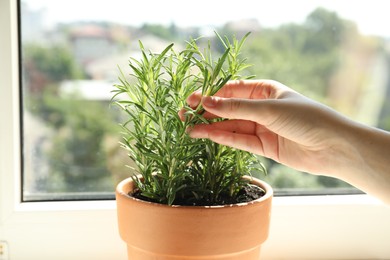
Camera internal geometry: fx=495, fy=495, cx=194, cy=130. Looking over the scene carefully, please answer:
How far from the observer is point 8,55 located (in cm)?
106

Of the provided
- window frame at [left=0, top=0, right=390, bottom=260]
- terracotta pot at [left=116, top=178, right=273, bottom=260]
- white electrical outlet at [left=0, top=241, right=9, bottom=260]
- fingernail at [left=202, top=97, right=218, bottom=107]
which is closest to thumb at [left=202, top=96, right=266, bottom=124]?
fingernail at [left=202, top=97, right=218, bottom=107]

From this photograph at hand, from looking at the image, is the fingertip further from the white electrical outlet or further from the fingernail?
the white electrical outlet

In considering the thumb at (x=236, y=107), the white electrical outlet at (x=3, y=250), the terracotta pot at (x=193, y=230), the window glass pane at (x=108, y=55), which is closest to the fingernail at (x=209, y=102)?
the thumb at (x=236, y=107)

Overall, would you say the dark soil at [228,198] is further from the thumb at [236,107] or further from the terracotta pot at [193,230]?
the thumb at [236,107]

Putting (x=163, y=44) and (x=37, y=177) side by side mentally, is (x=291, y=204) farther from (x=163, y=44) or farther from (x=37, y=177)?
(x=37, y=177)

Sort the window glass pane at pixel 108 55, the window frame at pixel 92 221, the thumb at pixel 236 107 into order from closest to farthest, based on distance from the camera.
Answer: the thumb at pixel 236 107
the window frame at pixel 92 221
the window glass pane at pixel 108 55

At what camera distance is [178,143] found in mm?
851

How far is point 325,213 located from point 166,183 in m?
0.48

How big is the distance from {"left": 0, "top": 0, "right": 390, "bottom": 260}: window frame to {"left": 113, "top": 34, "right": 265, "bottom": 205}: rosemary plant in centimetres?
26

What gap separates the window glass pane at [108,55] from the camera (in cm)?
119

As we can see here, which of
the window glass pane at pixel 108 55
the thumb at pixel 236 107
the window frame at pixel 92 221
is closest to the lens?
the thumb at pixel 236 107

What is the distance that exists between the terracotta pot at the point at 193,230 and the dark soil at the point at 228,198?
0.22 ft

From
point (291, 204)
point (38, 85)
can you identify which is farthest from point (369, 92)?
Result: point (38, 85)

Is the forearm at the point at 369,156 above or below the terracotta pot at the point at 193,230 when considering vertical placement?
above
